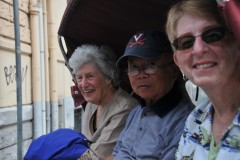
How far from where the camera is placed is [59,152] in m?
2.06

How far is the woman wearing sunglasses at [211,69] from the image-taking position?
1.27 m

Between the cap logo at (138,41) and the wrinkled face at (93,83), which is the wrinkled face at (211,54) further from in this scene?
the wrinkled face at (93,83)

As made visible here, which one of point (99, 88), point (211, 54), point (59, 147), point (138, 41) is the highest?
point (138, 41)

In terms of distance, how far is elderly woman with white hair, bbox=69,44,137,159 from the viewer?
2.35m

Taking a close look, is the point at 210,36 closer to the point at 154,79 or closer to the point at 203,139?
the point at 203,139

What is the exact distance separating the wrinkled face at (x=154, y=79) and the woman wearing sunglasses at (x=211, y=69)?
0.47 metres

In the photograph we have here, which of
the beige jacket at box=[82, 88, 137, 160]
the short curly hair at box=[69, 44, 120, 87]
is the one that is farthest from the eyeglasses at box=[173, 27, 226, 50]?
the short curly hair at box=[69, 44, 120, 87]

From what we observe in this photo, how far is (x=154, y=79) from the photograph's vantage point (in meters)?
1.93

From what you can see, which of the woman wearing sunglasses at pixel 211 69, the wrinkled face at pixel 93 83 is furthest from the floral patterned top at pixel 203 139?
the wrinkled face at pixel 93 83

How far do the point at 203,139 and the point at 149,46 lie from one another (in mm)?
659

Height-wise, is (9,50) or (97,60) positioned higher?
(9,50)

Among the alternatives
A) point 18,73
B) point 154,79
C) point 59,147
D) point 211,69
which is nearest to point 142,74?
point 154,79

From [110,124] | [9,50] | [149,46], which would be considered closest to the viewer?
[149,46]

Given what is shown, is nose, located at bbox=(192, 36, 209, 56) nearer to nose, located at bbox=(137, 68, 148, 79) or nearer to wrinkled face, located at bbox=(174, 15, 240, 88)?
wrinkled face, located at bbox=(174, 15, 240, 88)
